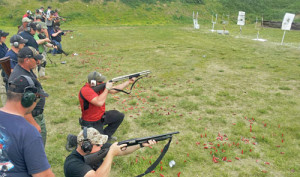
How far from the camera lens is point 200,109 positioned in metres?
8.32

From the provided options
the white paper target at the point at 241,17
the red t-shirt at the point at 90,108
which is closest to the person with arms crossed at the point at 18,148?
the red t-shirt at the point at 90,108

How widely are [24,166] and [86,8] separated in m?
38.6

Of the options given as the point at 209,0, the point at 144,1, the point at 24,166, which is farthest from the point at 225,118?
the point at 209,0

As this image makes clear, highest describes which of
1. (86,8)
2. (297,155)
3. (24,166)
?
(86,8)

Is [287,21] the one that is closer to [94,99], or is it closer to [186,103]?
[186,103]

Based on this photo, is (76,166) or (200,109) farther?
(200,109)

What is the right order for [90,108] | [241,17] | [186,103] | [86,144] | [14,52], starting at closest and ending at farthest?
[86,144] → [90,108] → [14,52] → [186,103] → [241,17]

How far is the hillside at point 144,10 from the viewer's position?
34.4 m

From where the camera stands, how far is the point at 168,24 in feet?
123

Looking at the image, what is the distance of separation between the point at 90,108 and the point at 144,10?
37651mm

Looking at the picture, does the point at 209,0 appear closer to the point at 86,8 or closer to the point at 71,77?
the point at 86,8

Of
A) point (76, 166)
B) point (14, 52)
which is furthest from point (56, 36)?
point (76, 166)

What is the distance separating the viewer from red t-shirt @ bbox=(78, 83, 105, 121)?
5277mm

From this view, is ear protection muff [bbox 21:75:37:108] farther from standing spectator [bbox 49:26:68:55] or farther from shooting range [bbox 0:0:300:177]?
standing spectator [bbox 49:26:68:55]
